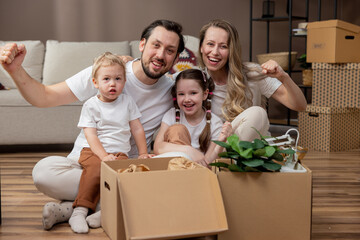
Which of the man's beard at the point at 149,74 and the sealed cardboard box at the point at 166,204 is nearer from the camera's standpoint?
the sealed cardboard box at the point at 166,204

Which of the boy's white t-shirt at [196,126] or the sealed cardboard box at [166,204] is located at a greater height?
the boy's white t-shirt at [196,126]

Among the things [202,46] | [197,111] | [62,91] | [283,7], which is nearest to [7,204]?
[62,91]

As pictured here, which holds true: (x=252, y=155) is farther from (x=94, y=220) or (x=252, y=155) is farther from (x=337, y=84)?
(x=337, y=84)

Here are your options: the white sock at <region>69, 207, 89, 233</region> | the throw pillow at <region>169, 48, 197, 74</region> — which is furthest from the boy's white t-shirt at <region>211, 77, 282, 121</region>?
the throw pillow at <region>169, 48, 197, 74</region>

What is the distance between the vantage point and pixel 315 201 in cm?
230

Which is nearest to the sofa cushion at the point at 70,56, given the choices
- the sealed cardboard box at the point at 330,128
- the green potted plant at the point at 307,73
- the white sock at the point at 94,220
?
the green potted plant at the point at 307,73

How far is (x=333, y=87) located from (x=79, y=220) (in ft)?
8.48

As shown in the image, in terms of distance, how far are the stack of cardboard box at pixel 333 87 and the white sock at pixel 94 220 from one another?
2360 millimetres

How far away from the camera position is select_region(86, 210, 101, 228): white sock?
6.18 ft

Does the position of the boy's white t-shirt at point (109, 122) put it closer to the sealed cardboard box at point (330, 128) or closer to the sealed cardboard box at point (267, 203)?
the sealed cardboard box at point (267, 203)

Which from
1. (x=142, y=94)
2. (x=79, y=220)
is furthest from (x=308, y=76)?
(x=79, y=220)

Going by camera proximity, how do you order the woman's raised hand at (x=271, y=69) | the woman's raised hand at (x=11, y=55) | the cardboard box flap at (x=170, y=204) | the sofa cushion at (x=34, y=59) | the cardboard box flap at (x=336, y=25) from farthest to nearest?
1. the sofa cushion at (x=34, y=59)
2. the cardboard box flap at (x=336, y=25)
3. the woman's raised hand at (x=271, y=69)
4. the woman's raised hand at (x=11, y=55)
5. the cardboard box flap at (x=170, y=204)

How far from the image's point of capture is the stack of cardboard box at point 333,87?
3705 mm

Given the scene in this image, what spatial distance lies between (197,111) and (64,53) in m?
2.17
